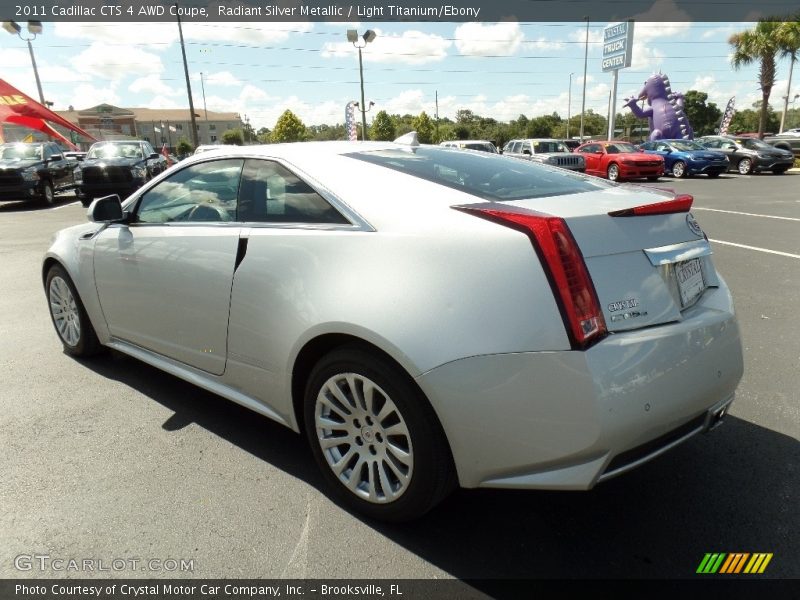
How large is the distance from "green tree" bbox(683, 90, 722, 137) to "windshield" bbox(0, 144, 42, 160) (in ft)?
369

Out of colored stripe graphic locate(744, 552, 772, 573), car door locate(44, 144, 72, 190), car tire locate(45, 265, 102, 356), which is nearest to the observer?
colored stripe graphic locate(744, 552, 772, 573)

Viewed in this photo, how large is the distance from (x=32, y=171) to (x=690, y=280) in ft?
58.6

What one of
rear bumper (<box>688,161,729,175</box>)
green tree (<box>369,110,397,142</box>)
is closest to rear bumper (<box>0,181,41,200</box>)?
rear bumper (<box>688,161,729,175</box>)

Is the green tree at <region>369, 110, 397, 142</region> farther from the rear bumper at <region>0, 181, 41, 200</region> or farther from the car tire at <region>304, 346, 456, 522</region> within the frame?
the car tire at <region>304, 346, 456, 522</region>

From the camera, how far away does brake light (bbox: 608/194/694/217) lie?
2.14 meters

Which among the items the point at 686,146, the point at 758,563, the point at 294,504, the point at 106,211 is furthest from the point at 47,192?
the point at 686,146

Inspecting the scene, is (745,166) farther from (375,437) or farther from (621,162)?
(375,437)

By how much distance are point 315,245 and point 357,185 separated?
32cm

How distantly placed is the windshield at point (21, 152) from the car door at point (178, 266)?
15942mm

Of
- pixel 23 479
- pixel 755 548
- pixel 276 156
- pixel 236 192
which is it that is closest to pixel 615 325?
pixel 755 548

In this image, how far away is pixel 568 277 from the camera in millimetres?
1894

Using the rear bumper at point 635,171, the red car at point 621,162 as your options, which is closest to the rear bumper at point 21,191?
the red car at point 621,162

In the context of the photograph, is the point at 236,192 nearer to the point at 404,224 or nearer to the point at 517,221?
the point at 404,224

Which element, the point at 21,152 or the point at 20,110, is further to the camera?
the point at 20,110
